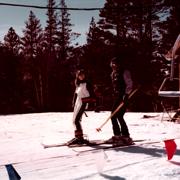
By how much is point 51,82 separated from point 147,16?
11726mm

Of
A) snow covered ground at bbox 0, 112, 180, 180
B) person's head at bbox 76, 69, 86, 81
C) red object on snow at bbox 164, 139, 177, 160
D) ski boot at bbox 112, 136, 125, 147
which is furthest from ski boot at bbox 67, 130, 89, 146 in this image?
red object on snow at bbox 164, 139, 177, 160

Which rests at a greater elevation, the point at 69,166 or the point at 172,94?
the point at 172,94

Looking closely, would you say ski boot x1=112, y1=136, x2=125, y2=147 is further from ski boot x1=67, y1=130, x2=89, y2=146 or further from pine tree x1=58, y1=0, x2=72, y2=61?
pine tree x1=58, y1=0, x2=72, y2=61

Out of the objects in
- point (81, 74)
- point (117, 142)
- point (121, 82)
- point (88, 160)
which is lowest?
point (88, 160)

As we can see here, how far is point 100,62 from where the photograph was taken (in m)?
35.6

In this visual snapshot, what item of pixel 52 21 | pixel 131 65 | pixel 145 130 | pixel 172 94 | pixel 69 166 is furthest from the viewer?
pixel 52 21

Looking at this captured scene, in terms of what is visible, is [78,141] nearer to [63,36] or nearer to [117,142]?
[117,142]

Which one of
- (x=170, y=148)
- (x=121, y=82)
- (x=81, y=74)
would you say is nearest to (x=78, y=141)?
(x=81, y=74)

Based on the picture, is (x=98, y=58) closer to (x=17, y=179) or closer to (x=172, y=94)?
(x=172, y=94)

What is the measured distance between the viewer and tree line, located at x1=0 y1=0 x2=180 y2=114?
35.6 metres

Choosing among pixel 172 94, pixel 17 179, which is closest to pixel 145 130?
pixel 172 94

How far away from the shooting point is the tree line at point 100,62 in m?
35.6

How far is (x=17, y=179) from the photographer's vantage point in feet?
17.1

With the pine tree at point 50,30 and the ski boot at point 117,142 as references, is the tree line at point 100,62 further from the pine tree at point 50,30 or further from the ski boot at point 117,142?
the ski boot at point 117,142
